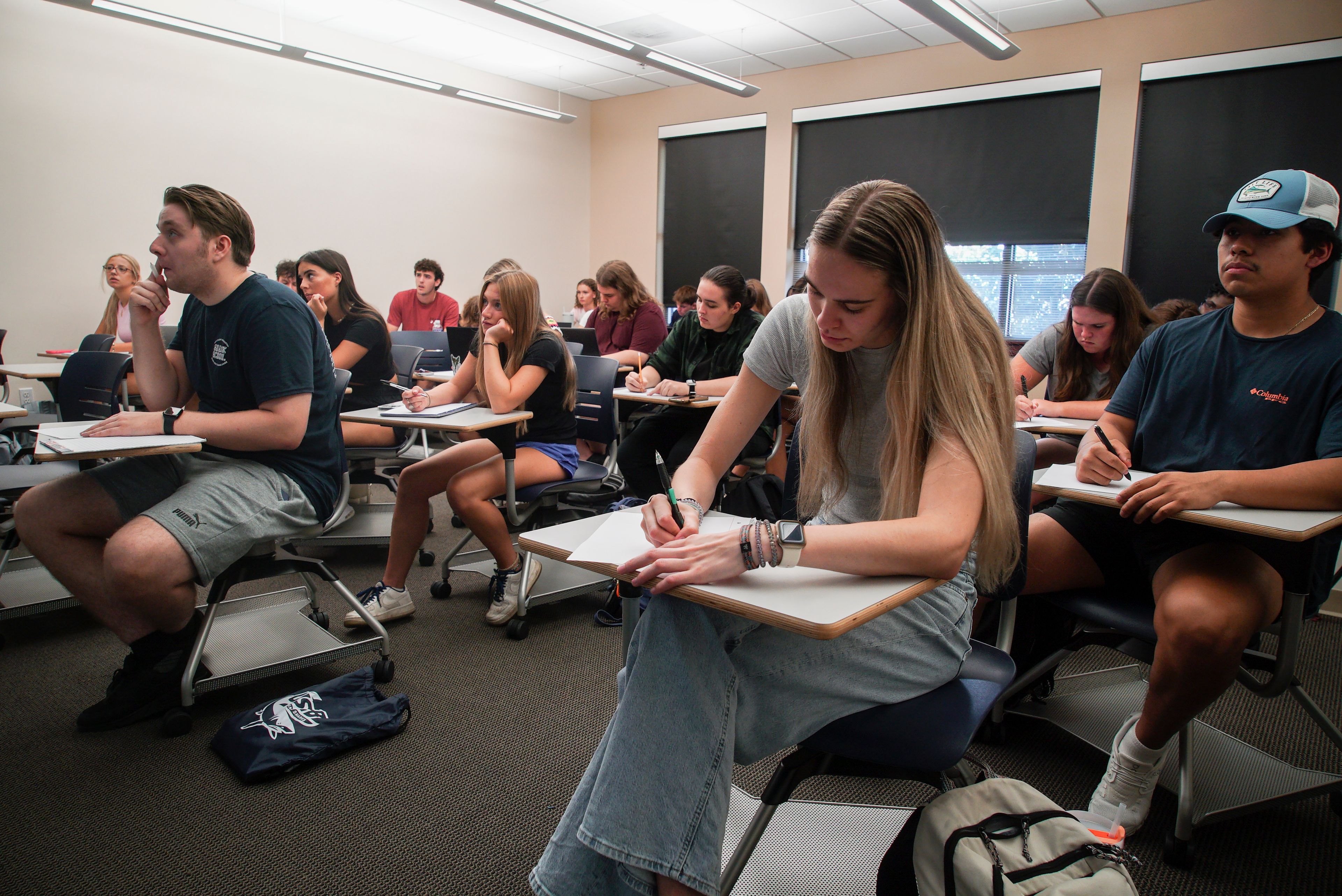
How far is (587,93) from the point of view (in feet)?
27.2

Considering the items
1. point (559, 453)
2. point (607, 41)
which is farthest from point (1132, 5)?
point (559, 453)

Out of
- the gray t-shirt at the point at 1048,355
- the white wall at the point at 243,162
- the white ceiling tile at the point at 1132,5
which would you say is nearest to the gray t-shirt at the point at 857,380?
the gray t-shirt at the point at 1048,355

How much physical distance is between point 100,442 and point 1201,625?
2.35 meters

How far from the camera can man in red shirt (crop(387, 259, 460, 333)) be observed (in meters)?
6.55

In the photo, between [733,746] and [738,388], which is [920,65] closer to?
[738,388]

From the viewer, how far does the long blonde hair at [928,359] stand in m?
1.15

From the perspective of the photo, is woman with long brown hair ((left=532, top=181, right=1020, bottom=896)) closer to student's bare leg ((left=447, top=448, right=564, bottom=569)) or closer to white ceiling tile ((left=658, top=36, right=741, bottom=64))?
student's bare leg ((left=447, top=448, right=564, bottom=569))

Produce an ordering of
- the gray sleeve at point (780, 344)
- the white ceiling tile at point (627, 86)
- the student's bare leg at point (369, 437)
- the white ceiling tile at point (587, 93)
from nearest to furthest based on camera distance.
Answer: the gray sleeve at point (780, 344) < the student's bare leg at point (369, 437) < the white ceiling tile at point (627, 86) < the white ceiling tile at point (587, 93)

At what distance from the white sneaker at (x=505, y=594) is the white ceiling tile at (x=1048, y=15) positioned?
5.37m

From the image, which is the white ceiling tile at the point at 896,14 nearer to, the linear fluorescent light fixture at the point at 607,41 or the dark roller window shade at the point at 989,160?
the dark roller window shade at the point at 989,160

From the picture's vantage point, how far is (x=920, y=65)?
6.48 metres

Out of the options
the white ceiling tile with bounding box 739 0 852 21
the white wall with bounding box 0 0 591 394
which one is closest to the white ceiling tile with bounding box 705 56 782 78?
the white ceiling tile with bounding box 739 0 852 21

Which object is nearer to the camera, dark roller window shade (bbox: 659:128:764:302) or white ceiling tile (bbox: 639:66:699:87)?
white ceiling tile (bbox: 639:66:699:87)

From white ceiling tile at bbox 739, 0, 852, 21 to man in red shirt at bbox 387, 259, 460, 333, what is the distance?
3218 mm
